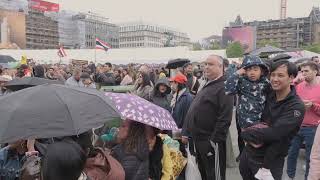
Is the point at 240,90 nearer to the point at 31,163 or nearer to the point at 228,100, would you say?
the point at 228,100

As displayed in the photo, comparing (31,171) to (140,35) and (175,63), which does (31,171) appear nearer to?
(175,63)

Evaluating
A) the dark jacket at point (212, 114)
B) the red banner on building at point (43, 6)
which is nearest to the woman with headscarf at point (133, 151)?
the dark jacket at point (212, 114)

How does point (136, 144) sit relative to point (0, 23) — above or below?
below

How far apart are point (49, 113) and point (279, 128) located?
1947mm

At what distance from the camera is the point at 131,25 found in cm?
16350

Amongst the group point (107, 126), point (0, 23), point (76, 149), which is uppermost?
point (0, 23)

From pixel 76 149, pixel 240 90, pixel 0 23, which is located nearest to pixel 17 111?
pixel 76 149

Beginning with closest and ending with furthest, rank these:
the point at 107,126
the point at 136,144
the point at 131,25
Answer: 1. the point at 136,144
2. the point at 107,126
3. the point at 131,25

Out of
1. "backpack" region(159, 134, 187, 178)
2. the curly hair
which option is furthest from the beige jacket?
the curly hair

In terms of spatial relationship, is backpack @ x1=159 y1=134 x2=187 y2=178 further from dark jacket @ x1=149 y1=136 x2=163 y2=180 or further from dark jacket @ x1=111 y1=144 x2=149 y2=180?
dark jacket @ x1=111 y1=144 x2=149 y2=180

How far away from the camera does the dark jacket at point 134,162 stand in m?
3.04

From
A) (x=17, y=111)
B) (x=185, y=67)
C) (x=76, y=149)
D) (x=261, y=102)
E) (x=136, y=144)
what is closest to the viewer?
(x=76, y=149)

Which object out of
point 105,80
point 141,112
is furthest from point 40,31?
point 141,112

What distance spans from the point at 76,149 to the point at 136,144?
3.82 feet
